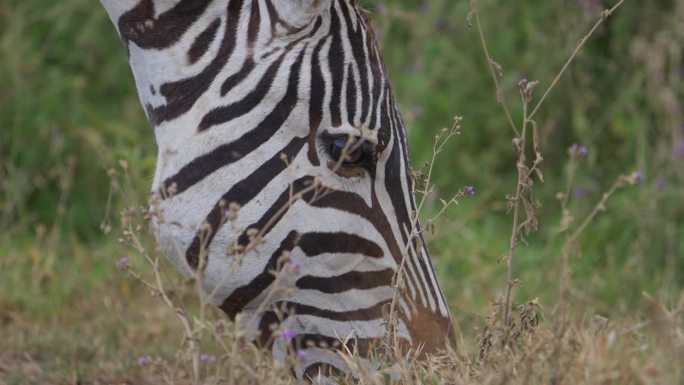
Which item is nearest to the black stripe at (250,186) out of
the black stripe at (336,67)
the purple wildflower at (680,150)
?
the black stripe at (336,67)

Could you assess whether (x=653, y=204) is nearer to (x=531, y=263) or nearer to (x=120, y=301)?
(x=531, y=263)

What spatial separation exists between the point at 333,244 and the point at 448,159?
3875mm

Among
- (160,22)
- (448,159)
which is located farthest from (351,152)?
(448,159)

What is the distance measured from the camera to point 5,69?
601cm

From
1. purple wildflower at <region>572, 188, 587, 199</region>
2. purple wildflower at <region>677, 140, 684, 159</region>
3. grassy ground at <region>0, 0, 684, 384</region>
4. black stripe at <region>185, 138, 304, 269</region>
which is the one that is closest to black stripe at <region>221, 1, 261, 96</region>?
Answer: black stripe at <region>185, 138, 304, 269</region>

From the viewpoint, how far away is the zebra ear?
274cm

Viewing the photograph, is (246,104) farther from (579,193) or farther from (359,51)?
(579,193)

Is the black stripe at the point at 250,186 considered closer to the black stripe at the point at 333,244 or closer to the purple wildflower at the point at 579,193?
the black stripe at the point at 333,244

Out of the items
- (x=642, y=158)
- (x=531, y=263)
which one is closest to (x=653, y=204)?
(x=642, y=158)

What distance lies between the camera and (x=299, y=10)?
9.03ft

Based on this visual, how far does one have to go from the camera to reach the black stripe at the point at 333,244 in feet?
Result: 8.80

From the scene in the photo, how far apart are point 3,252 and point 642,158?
3145mm

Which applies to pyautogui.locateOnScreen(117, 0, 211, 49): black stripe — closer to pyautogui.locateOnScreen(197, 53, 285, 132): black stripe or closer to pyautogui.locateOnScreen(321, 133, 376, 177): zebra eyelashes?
pyautogui.locateOnScreen(197, 53, 285, 132): black stripe

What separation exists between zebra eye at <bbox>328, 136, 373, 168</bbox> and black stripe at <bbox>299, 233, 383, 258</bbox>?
18cm
